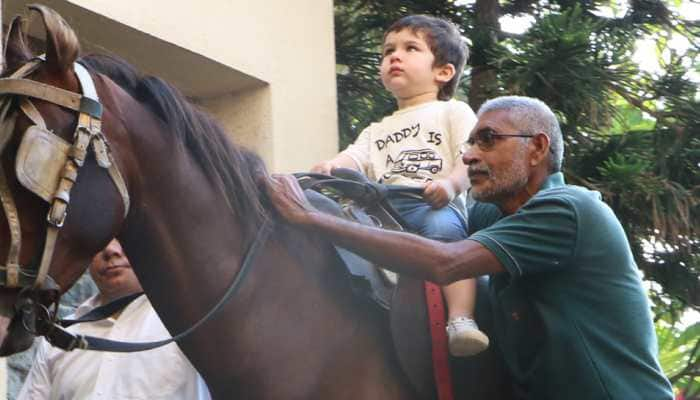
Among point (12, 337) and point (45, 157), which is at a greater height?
point (45, 157)

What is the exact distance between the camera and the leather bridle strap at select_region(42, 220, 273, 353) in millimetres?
3318

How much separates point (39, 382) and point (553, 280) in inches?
72.9

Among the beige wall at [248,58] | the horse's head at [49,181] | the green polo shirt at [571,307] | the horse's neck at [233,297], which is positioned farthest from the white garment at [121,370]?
the beige wall at [248,58]

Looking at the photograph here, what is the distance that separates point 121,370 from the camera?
14.9 ft

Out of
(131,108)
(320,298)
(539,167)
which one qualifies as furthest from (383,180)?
(131,108)

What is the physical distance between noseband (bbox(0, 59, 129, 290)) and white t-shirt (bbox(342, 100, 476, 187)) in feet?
5.26

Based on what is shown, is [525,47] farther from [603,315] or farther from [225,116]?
[603,315]

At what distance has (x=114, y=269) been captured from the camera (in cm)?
491

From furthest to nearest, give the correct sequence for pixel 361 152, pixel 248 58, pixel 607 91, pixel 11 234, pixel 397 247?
pixel 607 91, pixel 248 58, pixel 361 152, pixel 397 247, pixel 11 234

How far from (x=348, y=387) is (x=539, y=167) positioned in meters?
1.00

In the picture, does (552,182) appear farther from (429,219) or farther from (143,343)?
(143,343)

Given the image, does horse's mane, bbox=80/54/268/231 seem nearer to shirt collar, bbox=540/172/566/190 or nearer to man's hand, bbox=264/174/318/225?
man's hand, bbox=264/174/318/225

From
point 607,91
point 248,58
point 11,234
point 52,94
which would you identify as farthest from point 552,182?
point 607,91

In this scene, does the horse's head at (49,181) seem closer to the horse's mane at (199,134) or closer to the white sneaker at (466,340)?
the horse's mane at (199,134)
